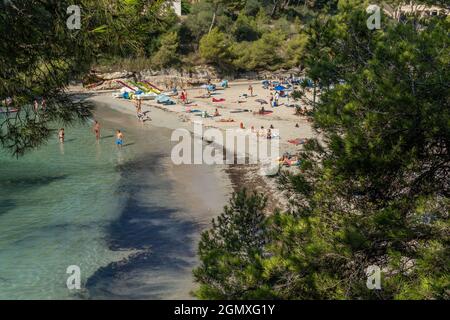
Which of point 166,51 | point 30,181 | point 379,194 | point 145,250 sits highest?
point 166,51

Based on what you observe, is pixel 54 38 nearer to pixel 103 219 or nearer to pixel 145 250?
pixel 145 250

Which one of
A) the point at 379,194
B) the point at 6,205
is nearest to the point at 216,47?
the point at 6,205

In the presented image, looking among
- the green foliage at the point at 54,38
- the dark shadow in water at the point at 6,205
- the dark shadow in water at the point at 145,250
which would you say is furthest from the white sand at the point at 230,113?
the green foliage at the point at 54,38

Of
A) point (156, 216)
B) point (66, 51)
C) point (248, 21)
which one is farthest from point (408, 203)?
point (248, 21)

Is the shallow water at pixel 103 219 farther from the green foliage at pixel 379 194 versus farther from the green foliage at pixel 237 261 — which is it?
the green foliage at pixel 379 194

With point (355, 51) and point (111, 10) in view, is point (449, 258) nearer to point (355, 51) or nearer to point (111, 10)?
point (355, 51)
